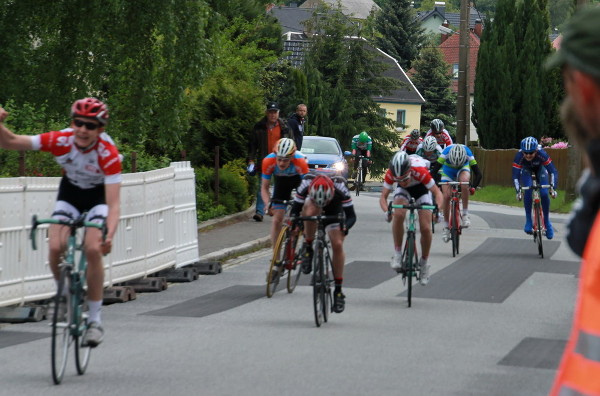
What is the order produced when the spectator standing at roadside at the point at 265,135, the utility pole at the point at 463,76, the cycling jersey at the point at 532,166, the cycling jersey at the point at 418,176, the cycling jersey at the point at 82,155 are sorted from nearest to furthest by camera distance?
the cycling jersey at the point at 82,155 → the cycling jersey at the point at 418,176 → the cycling jersey at the point at 532,166 → the spectator standing at roadside at the point at 265,135 → the utility pole at the point at 463,76

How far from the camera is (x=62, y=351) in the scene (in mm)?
8258

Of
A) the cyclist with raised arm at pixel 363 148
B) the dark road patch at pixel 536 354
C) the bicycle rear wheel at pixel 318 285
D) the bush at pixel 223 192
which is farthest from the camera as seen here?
the cyclist with raised arm at pixel 363 148

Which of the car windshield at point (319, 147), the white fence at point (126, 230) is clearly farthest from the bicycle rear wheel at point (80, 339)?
the car windshield at point (319, 147)

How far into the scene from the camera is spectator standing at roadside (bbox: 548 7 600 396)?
219 centimetres

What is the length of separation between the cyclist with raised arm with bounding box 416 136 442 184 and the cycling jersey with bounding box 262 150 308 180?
25.1ft

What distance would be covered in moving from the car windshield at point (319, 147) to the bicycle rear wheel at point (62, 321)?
23.8 meters

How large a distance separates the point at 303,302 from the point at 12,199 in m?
3.34

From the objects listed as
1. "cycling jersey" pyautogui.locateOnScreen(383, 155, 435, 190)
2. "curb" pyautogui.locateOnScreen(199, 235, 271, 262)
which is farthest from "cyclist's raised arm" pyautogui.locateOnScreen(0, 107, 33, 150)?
"curb" pyautogui.locateOnScreen(199, 235, 271, 262)

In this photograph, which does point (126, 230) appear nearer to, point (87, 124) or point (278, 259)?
point (278, 259)

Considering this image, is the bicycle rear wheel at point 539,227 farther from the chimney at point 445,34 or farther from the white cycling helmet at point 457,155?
the chimney at point 445,34

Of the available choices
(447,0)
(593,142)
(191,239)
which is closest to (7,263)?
(191,239)

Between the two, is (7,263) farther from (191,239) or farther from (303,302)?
(191,239)

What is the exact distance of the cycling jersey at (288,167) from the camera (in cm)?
1397

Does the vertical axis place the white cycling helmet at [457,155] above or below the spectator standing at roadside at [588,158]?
below
